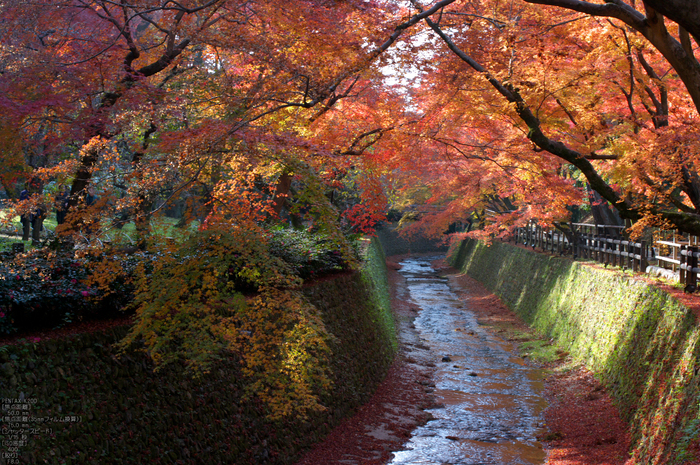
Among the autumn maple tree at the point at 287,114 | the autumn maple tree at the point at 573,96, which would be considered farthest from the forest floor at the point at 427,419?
the autumn maple tree at the point at 573,96

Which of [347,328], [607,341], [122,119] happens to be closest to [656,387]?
[607,341]

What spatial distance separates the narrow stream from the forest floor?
0.26 m

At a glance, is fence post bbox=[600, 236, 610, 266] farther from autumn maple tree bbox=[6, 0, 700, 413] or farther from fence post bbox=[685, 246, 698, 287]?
fence post bbox=[685, 246, 698, 287]

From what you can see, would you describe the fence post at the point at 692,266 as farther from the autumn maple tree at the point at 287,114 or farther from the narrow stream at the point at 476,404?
the narrow stream at the point at 476,404

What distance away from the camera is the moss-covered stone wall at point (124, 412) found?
4.38m

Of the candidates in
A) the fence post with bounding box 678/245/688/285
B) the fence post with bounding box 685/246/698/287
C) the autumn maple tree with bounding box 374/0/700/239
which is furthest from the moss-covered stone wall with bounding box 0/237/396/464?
the fence post with bounding box 678/245/688/285

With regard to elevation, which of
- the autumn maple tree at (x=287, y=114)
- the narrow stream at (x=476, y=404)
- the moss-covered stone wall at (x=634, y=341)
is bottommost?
the narrow stream at (x=476, y=404)

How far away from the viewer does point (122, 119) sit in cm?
970

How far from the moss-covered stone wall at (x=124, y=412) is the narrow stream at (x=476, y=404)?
2.28 metres

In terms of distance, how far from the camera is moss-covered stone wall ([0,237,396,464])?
4.38m

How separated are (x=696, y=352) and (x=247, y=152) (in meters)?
6.51

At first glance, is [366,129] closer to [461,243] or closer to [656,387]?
[656,387]

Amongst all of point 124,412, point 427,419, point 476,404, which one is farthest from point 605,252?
point 124,412

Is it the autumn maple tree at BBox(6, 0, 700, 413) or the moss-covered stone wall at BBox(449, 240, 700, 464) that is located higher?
the autumn maple tree at BBox(6, 0, 700, 413)
